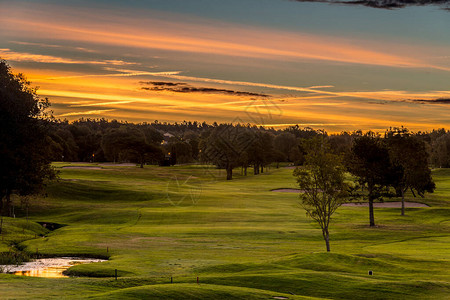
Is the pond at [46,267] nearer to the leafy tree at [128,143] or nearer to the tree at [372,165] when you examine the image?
the tree at [372,165]

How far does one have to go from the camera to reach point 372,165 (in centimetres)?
7050

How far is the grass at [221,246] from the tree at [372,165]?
5433 millimetres

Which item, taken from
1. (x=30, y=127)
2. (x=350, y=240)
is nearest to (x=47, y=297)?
(x=30, y=127)

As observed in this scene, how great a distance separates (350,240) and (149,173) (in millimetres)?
99600

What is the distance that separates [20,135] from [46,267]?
14.6 m

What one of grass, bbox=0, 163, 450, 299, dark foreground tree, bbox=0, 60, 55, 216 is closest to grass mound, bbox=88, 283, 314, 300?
grass, bbox=0, 163, 450, 299

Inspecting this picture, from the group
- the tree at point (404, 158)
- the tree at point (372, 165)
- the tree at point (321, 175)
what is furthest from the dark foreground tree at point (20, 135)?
the tree at point (404, 158)

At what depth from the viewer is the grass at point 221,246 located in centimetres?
3319

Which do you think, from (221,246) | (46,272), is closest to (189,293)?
(46,272)

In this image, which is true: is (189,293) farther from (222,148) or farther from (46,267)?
(222,148)

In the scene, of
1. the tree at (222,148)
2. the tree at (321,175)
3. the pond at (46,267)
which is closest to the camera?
the pond at (46,267)

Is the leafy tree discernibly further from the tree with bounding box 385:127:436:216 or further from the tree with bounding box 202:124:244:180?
the tree with bounding box 385:127:436:216

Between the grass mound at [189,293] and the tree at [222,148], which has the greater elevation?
the tree at [222,148]

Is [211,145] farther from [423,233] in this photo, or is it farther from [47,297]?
[47,297]
